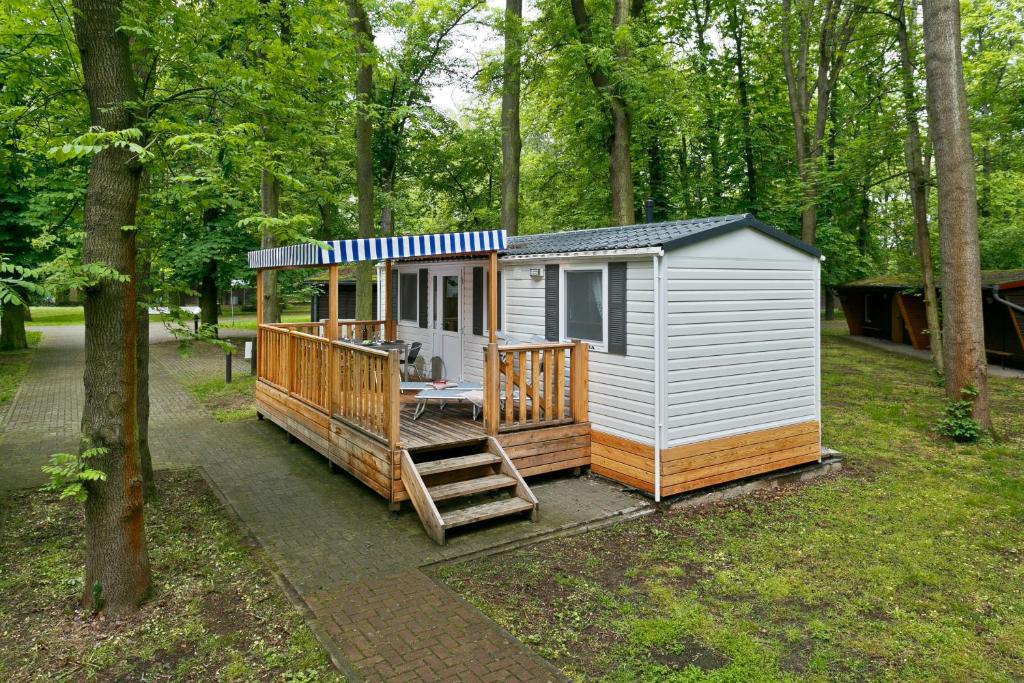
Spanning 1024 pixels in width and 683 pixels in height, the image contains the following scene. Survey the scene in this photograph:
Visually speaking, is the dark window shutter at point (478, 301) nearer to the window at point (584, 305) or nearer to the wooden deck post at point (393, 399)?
the window at point (584, 305)

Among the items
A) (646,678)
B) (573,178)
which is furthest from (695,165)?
(646,678)

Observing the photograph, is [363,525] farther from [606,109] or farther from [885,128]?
[885,128]

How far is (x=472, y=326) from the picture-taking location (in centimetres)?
914

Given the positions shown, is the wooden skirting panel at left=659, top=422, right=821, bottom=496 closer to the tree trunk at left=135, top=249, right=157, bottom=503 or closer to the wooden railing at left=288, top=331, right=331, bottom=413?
the wooden railing at left=288, top=331, right=331, bottom=413

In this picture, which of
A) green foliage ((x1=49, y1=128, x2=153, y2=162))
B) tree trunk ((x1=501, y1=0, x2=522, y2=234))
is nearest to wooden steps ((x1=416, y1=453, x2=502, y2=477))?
green foliage ((x1=49, y1=128, x2=153, y2=162))

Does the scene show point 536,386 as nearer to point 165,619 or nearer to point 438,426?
point 438,426

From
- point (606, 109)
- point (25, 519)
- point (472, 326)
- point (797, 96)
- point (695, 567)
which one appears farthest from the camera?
point (797, 96)

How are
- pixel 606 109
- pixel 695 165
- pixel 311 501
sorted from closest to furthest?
pixel 311 501 < pixel 606 109 < pixel 695 165

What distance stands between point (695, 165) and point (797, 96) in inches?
184

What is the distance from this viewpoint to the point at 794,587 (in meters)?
4.61

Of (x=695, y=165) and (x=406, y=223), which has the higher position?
(x=695, y=165)

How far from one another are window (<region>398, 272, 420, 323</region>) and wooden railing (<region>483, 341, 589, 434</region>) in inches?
138

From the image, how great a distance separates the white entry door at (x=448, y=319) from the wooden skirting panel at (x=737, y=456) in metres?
3.14

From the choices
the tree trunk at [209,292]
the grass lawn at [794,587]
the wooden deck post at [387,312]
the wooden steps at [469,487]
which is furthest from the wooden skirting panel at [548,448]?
the tree trunk at [209,292]
